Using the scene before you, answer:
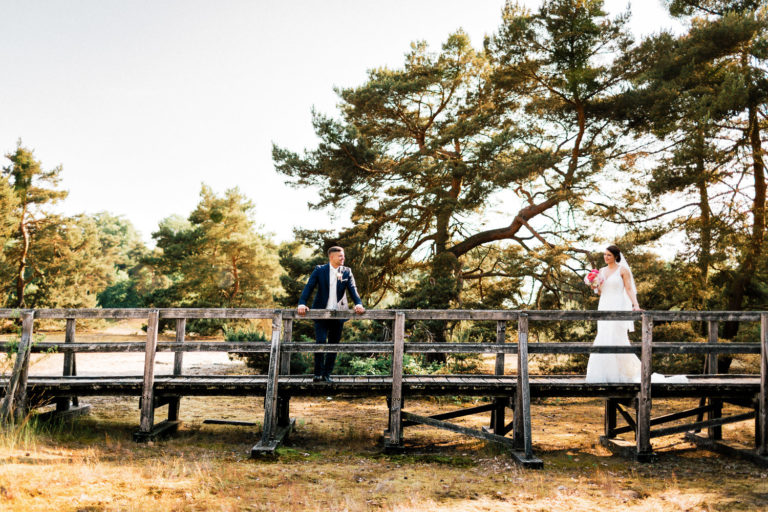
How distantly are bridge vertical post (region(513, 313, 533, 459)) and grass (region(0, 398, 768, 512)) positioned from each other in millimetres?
301

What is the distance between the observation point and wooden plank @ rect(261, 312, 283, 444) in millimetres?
7016

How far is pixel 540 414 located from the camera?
11406mm

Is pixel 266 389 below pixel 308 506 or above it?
above

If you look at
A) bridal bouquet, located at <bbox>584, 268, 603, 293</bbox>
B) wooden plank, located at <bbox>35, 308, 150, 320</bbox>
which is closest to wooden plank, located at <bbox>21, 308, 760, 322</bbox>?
wooden plank, located at <bbox>35, 308, 150, 320</bbox>

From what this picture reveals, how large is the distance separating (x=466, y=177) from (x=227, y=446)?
37.1ft

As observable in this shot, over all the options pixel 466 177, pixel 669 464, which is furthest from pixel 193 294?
pixel 669 464

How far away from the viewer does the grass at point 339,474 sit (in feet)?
16.7

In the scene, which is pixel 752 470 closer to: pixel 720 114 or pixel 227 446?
pixel 227 446

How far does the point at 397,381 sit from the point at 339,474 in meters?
1.48

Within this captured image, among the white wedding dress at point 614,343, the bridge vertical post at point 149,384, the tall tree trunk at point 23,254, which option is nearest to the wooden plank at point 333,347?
the bridge vertical post at point 149,384

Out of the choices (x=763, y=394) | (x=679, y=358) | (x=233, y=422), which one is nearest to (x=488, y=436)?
(x=763, y=394)

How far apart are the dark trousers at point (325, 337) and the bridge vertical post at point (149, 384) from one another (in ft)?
7.31

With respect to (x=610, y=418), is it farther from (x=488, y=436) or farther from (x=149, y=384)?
Result: (x=149, y=384)

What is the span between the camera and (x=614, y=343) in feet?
25.8
